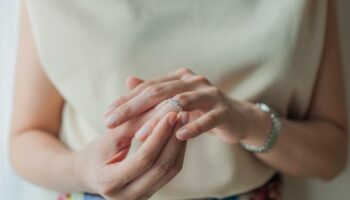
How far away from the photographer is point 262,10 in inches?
32.0

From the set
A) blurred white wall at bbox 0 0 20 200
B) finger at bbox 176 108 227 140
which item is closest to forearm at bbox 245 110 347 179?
finger at bbox 176 108 227 140

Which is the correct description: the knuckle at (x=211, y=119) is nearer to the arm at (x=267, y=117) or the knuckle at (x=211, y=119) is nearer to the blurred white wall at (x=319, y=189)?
the arm at (x=267, y=117)

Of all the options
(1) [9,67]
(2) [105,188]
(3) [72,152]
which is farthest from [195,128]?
(1) [9,67]

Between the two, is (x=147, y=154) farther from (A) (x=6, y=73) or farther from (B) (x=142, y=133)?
(A) (x=6, y=73)

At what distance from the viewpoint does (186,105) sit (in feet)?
2.14

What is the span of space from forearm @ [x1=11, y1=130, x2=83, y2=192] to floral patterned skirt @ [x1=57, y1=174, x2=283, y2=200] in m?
0.03

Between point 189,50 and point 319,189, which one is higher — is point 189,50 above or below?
above

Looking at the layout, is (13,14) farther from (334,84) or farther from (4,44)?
(334,84)

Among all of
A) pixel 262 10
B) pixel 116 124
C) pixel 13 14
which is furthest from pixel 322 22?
pixel 13 14

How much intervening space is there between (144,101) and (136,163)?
0.08m

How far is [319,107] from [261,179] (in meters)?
0.14

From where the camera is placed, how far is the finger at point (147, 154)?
622 mm

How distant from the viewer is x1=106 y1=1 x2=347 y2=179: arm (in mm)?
658

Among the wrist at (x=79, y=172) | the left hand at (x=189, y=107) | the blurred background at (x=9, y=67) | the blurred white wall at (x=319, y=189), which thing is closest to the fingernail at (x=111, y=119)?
the left hand at (x=189, y=107)
